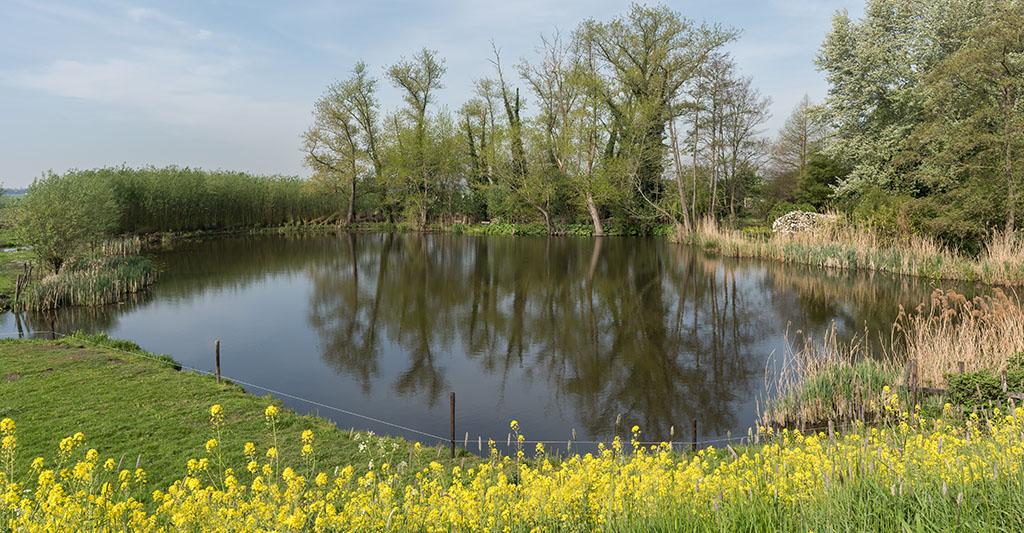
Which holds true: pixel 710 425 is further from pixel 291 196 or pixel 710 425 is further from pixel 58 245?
pixel 291 196

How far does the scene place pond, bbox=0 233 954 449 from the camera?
33.9ft

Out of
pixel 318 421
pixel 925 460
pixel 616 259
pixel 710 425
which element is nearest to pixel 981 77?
pixel 616 259

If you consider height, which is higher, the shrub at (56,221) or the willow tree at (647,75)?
the willow tree at (647,75)

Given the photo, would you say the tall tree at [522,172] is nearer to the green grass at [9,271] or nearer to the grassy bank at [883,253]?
the grassy bank at [883,253]

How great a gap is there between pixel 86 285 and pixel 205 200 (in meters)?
31.0

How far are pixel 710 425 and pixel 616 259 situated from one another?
2199 cm

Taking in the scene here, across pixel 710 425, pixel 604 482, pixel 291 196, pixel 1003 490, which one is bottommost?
pixel 710 425

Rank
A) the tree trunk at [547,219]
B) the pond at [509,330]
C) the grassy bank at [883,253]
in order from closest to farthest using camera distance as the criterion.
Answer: the pond at [509,330], the grassy bank at [883,253], the tree trunk at [547,219]

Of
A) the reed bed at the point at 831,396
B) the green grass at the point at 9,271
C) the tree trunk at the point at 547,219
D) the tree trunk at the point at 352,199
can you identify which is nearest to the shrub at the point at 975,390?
the reed bed at the point at 831,396

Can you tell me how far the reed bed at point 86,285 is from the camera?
18.0 m

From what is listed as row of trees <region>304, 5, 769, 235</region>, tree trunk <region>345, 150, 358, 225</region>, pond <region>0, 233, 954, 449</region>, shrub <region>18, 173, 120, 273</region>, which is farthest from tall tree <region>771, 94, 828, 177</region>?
shrub <region>18, 173, 120, 273</region>

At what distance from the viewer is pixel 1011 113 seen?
2055 cm

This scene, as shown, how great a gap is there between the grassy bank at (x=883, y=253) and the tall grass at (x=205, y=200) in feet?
113

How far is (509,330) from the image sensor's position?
16234 millimetres
